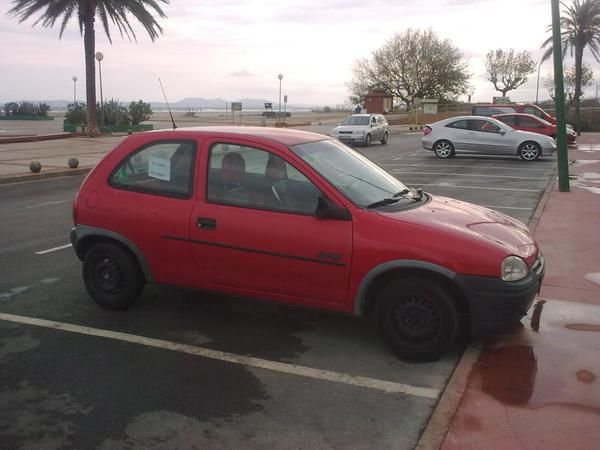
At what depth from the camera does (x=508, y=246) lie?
4.34m

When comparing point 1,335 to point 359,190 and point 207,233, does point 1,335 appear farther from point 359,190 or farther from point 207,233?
point 359,190

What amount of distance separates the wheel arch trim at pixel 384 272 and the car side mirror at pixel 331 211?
43cm

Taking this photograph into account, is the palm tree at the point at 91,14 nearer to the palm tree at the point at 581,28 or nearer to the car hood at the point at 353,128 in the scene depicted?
the car hood at the point at 353,128

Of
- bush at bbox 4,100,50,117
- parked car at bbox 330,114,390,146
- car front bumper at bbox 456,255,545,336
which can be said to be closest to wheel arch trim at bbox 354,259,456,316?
car front bumper at bbox 456,255,545,336

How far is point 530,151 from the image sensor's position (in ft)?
65.7

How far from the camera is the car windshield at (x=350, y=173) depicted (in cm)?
467

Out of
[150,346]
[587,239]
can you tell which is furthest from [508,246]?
[587,239]

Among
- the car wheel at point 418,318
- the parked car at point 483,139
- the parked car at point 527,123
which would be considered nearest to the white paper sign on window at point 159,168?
the car wheel at point 418,318

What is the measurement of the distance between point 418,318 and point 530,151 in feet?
56.9

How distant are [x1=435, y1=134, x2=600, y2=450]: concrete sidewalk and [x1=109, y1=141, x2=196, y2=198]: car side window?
2.57 metres

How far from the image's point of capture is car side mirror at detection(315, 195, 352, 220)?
440 cm

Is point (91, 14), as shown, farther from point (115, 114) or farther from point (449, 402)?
point (449, 402)

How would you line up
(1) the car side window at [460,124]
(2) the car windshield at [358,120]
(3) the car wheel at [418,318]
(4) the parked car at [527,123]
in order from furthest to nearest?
(2) the car windshield at [358,120] < (4) the parked car at [527,123] < (1) the car side window at [460,124] < (3) the car wheel at [418,318]

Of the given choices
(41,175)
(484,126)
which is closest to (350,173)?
(41,175)
